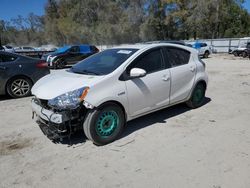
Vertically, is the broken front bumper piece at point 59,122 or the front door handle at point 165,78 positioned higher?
the front door handle at point 165,78

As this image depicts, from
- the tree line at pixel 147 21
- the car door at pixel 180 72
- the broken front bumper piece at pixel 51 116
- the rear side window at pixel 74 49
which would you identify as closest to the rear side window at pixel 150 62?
the car door at pixel 180 72

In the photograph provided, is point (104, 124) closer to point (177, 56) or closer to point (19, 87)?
point (177, 56)

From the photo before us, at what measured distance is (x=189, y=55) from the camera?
5105mm

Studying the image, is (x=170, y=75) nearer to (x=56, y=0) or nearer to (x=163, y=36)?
(x=163, y=36)

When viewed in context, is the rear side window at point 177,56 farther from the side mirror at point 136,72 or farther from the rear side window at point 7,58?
the rear side window at point 7,58

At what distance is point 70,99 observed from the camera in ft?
10.9

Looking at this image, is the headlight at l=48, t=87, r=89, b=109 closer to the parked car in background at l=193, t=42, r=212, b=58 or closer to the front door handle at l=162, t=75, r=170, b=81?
the front door handle at l=162, t=75, r=170, b=81

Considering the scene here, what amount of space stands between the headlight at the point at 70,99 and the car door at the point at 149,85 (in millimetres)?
811

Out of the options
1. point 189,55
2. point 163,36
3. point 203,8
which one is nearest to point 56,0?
point 163,36

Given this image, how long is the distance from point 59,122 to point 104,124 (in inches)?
28.1

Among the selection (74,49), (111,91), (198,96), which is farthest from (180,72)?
(74,49)

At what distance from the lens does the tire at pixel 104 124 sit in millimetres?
3432

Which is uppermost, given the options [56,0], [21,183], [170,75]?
[56,0]

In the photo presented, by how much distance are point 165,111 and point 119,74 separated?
2000 mm
